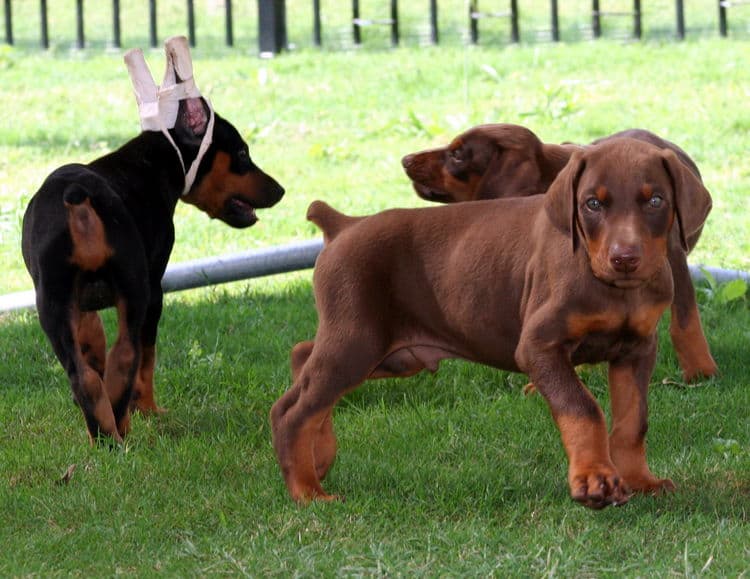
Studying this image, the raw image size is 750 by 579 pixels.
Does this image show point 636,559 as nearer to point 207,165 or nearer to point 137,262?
point 137,262

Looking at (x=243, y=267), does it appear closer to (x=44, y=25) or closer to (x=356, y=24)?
(x=356, y=24)

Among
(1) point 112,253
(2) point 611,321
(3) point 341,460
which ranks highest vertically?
(1) point 112,253

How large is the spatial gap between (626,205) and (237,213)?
8.01 ft

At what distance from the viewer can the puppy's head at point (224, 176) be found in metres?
6.06

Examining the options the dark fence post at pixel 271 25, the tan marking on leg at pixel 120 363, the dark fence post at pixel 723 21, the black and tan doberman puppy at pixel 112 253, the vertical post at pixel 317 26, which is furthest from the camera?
the vertical post at pixel 317 26

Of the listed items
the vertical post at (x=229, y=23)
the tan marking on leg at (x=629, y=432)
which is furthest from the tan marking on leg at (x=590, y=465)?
the vertical post at (x=229, y=23)

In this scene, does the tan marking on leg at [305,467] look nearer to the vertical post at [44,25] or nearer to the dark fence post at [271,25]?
the dark fence post at [271,25]

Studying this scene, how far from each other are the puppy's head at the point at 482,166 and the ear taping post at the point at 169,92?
913 millimetres

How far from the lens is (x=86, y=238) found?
17.1ft

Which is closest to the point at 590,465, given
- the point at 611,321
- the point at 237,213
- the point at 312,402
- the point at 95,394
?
the point at 611,321

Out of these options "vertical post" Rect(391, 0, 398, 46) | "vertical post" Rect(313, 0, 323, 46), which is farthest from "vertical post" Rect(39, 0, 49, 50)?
"vertical post" Rect(391, 0, 398, 46)

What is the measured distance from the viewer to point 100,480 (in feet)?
16.5

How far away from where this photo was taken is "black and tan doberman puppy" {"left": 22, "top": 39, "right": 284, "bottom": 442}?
521cm

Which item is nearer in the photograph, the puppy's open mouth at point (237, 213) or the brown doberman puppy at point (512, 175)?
the brown doberman puppy at point (512, 175)
